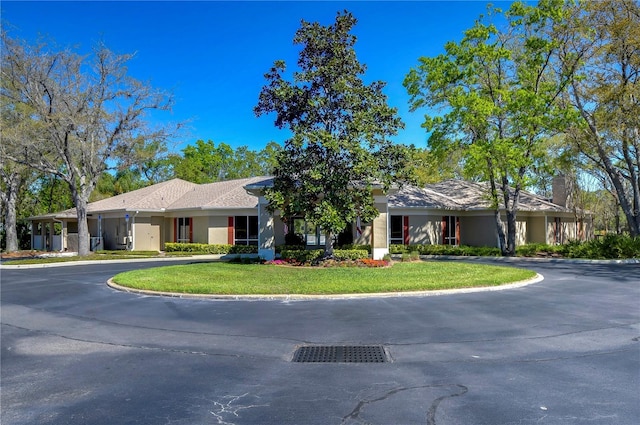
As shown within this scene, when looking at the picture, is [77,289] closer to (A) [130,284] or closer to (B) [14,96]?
(A) [130,284]

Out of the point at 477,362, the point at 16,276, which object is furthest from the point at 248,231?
the point at 477,362

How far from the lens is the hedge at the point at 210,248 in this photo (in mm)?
28422

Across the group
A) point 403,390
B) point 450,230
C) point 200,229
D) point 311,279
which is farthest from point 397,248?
point 403,390

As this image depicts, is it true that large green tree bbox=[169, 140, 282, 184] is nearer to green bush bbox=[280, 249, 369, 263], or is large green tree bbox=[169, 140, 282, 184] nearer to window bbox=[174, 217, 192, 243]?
window bbox=[174, 217, 192, 243]

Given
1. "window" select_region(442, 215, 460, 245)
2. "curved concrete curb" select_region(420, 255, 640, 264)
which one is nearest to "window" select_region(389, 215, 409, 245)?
"curved concrete curb" select_region(420, 255, 640, 264)

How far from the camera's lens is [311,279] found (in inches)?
609

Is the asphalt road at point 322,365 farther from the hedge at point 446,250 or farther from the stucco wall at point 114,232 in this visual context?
the stucco wall at point 114,232

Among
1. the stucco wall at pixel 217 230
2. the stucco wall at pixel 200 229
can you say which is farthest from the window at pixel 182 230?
the stucco wall at pixel 217 230

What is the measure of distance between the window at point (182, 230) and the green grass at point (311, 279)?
43.3 ft

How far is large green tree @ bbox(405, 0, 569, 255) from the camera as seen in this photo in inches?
1012

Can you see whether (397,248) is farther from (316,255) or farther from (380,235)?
(316,255)

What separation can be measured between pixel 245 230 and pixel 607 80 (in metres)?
22.9

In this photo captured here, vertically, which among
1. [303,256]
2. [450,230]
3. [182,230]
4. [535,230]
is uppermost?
[182,230]

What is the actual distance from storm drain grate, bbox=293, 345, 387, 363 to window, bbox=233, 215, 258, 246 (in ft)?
75.7
